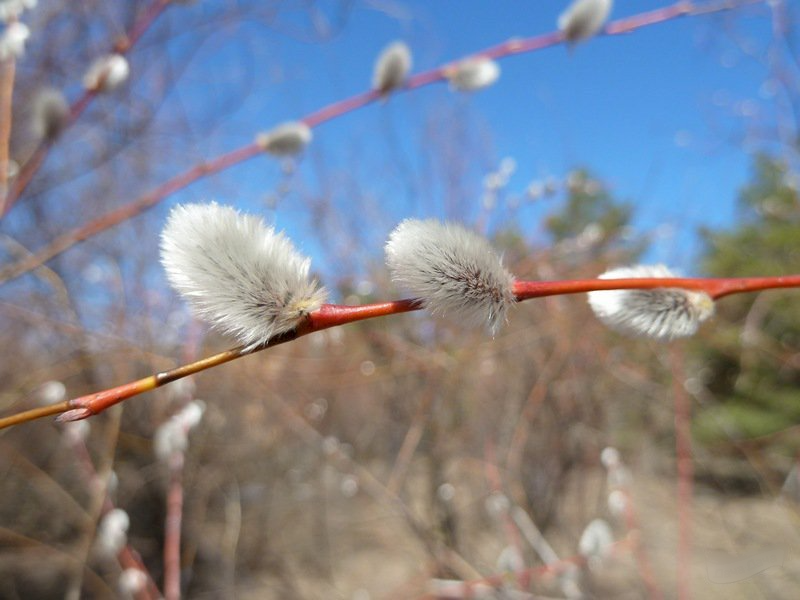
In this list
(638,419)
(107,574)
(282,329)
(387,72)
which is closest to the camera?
(282,329)

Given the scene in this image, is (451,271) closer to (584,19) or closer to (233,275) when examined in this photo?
(233,275)

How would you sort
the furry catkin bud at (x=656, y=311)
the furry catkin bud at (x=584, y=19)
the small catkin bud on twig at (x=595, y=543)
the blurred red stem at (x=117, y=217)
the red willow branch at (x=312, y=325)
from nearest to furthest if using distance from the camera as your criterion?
1. the red willow branch at (x=312, y=325)
2. the furry catkin bud at (x=656, y=311)
3. the blurred red stem at (x=117, y=217)
4. the furry catkin bud at (x=584, y=19)
5. the small catkin bud on twig at (x=595, y=543)

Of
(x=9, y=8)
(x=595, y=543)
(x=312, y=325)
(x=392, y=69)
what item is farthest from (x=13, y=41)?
(x=595, y=543)

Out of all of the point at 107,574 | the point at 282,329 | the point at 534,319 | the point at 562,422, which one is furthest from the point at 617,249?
the point at 107,574

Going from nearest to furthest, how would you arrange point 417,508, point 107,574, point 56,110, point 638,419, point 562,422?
point 56,110, point 107,574, point 562,422, point 417,508, point 638,419

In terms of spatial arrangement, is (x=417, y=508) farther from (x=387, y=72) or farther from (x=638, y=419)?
(x=387, y=72)

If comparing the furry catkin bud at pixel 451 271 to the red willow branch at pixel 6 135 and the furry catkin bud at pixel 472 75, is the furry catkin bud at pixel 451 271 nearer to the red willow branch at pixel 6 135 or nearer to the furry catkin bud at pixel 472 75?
the red willow branch at pixel 6 135

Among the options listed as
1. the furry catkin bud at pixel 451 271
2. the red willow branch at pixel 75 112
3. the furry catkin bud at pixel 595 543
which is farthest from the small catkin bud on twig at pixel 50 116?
the furry catkin bud at pixel 595 543
